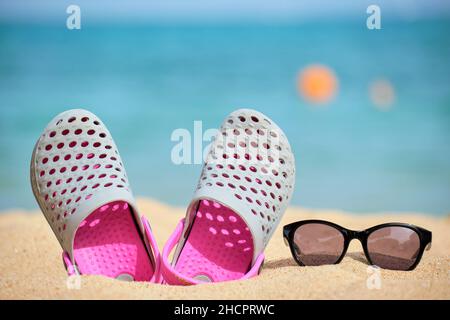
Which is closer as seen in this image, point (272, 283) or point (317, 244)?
point (272, 283)

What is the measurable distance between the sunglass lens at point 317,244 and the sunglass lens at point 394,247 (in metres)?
0.09

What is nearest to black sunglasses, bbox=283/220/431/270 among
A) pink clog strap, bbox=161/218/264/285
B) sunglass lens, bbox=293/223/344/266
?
sunglass lens, bbox=293/223/344/266

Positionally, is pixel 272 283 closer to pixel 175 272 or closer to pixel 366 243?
pixel 175 272

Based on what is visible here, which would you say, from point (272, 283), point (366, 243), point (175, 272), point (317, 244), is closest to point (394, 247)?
point (366, 243)

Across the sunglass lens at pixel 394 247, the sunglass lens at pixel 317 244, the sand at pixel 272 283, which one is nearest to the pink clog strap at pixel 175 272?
the sand at pixel 272 283

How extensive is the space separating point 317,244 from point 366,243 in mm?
Answer: 141

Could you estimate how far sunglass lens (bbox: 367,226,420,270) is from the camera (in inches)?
70.3

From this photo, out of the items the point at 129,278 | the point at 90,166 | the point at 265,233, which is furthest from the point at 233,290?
the point at 90,166

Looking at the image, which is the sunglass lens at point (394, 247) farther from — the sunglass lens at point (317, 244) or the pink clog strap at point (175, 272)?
the pink clog strap at point (175, 272)

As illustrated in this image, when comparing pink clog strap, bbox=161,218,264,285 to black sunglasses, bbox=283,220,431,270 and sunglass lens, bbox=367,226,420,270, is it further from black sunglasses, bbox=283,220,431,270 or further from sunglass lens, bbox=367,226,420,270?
sunglass lens, bbox=367,226,420,270

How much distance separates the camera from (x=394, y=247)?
5.89ft
